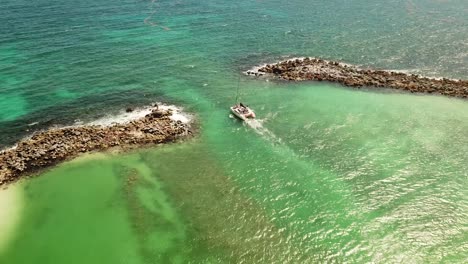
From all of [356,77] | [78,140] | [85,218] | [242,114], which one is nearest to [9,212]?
[85,218]

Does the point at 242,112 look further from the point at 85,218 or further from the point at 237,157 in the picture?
the point at 85,218

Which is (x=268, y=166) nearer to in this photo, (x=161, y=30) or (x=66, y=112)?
(x=66, y=112)

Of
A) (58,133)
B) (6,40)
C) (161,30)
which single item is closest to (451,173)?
(58,133)

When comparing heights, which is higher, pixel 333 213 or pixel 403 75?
pixel 403 75

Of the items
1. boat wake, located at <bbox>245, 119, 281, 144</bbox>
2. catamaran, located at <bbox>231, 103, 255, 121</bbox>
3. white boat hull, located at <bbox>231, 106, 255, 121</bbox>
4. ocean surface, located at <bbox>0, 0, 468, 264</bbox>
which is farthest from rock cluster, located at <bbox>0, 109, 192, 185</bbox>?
boat wake, located at <bbox>245, 119, 281, 144</bbox>

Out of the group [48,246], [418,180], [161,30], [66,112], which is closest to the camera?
[48,246]

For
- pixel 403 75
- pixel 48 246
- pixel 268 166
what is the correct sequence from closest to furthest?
1. pixel 48 246
2. pixel 268 166
3. pixel 403 75

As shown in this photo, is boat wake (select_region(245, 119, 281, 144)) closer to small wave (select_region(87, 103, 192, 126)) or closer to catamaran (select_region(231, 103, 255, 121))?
catamaran (select_region(231, 103, 255, 121))
